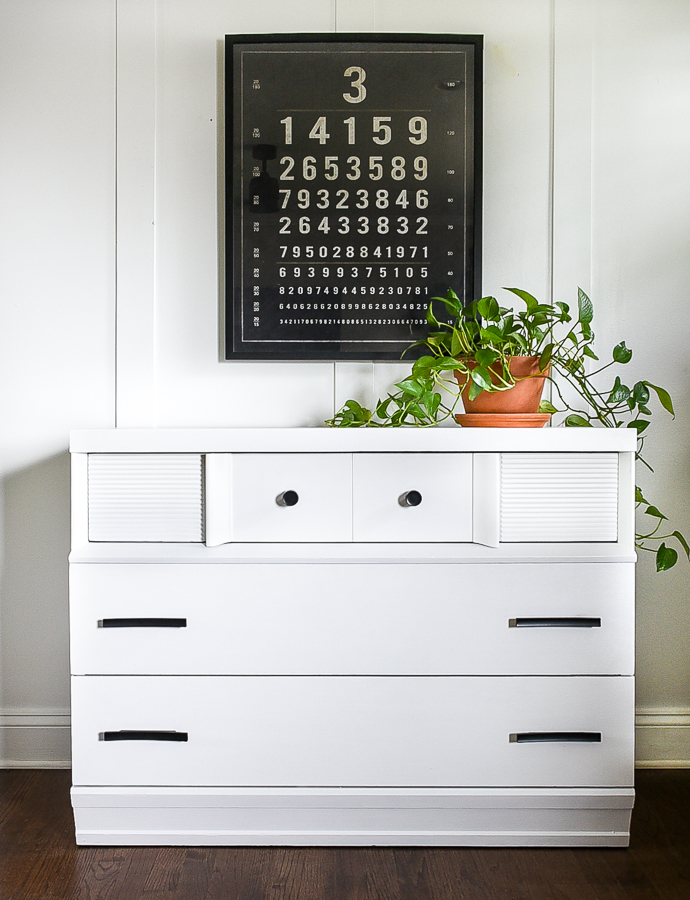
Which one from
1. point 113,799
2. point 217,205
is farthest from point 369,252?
point 113,799

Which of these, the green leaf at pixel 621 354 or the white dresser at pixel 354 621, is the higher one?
the green leaf at pixel 621 354

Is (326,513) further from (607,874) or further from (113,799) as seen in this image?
(607,874)

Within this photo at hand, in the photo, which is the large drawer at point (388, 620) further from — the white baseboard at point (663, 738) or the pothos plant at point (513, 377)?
the white baseboard at point (663, 738)

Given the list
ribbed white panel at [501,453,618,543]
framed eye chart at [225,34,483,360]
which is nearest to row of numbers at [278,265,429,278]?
framed eye chart at [225,34,483,360]

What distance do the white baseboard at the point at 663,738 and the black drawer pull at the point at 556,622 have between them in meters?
0.62

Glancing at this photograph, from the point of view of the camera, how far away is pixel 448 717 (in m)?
1.39

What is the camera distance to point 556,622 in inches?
55.1

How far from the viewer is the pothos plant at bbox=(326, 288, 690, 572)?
147cm

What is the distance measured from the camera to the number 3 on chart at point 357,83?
5.71 ft

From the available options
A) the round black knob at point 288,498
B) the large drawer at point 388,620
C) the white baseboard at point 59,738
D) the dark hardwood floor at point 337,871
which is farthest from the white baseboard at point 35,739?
the round black knob at point 288,498

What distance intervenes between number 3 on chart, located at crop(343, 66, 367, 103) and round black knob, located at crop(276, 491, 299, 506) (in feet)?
3.63

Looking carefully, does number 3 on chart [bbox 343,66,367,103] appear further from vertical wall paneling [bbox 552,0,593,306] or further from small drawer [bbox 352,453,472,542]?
small drawer [bbox 352,453,472,542]

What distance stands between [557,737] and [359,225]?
136 centimetres

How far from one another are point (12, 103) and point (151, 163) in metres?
0.42
